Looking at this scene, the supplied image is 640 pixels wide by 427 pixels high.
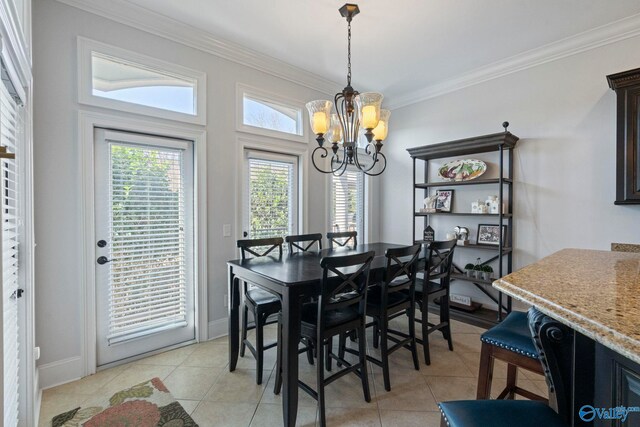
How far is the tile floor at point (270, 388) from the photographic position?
192 centimetres

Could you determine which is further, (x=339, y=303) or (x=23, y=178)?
(x=339, y=303)

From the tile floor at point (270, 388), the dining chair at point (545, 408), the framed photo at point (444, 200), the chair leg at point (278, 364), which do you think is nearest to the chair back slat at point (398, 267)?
the tile floor at point (270, 388)

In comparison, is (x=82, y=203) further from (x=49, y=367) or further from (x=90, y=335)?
(x=49, y=367)

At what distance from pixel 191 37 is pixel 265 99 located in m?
0.94

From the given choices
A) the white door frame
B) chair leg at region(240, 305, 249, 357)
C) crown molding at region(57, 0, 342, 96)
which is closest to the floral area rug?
the white door frame

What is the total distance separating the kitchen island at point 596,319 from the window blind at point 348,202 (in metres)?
3.11

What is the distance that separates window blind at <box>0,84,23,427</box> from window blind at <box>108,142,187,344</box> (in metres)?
0.85

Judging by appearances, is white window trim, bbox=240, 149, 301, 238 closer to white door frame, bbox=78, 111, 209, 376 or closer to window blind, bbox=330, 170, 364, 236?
window blind, bbox=330, 170, 364, 236

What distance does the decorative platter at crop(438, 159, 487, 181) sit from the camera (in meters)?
3.60

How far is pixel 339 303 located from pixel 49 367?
7.51ft

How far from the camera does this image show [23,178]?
1.74 metres

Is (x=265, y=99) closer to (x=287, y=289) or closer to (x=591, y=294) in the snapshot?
(x=287, y=289)

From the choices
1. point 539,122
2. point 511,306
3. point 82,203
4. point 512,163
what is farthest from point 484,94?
point 82,203

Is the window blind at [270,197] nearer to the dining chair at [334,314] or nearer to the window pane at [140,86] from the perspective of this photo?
the window pane at [140,86]
